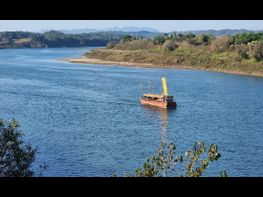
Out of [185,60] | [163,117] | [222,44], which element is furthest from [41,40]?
[163,117]

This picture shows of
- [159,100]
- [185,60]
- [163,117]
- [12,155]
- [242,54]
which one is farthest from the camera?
[185,60]

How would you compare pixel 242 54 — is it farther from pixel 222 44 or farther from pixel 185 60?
pixel 185 60

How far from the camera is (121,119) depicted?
17109 mm

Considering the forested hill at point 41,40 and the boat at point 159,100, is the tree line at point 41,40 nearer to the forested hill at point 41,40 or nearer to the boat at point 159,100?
the forested hill at point 41,40

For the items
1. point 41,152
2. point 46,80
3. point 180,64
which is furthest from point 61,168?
point 180,64

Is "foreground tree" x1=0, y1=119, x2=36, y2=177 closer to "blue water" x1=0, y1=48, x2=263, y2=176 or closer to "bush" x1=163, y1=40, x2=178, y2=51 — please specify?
"blue water" x1=0, y1=48, x2=263, y2=176

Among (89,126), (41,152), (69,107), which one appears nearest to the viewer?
(41,152)

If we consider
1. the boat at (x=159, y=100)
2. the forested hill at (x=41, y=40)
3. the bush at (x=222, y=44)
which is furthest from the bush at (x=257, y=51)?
the forested hill at (x=41, y=40)

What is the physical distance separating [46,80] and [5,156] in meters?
21.2

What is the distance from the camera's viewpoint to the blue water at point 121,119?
11.8 meters

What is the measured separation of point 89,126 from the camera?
15.9 m
